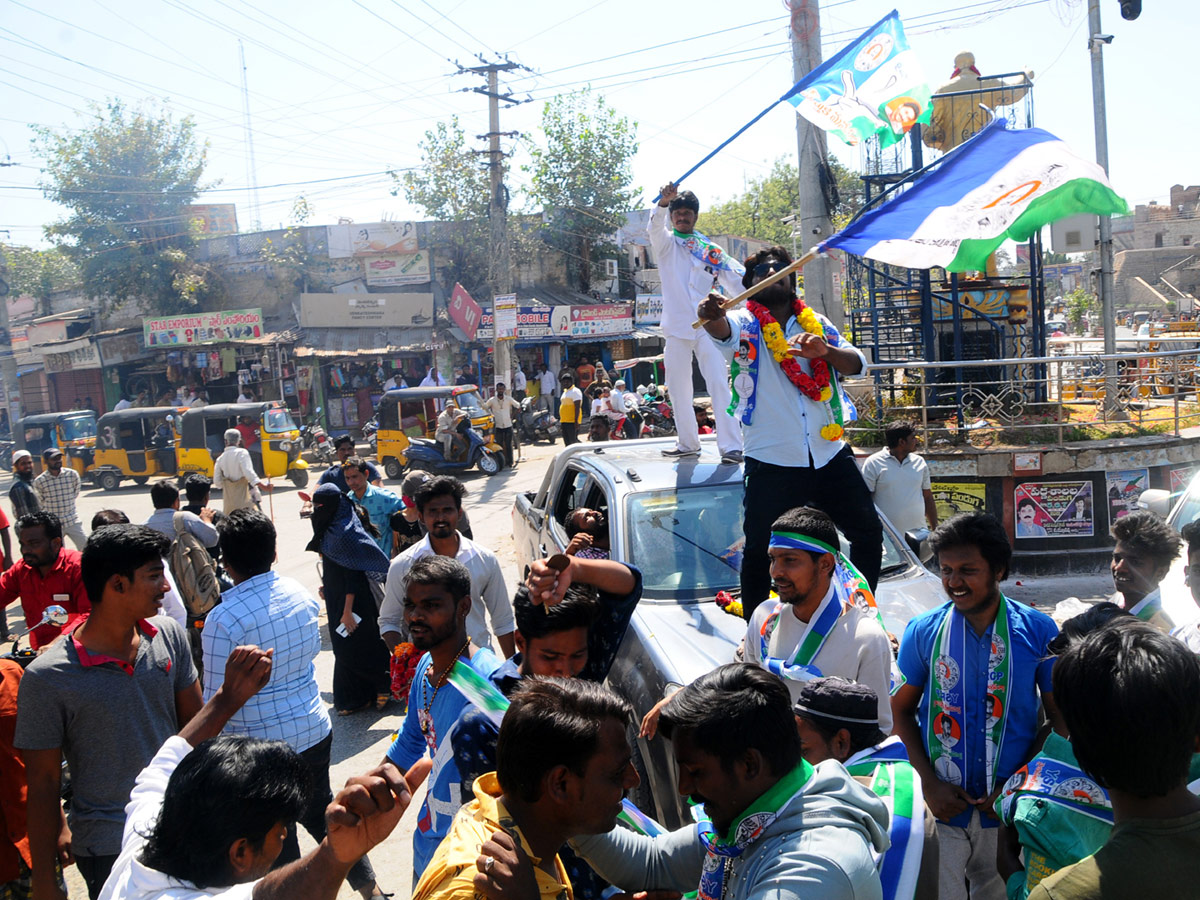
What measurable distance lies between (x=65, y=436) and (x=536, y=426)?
12.2 m

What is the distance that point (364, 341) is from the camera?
2988cm

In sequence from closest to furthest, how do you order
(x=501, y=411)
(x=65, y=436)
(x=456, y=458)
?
(x=456, y=458), (x=501, y=411), (x=65, y=436)

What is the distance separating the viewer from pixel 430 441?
19.4 meters

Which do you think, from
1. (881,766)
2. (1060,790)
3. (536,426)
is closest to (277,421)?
(536,426)

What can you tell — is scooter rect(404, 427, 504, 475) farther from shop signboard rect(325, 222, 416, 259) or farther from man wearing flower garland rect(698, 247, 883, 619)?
man wearing flower garland rect(698, 247, 883, 619)

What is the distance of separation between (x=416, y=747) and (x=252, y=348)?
95.1ft

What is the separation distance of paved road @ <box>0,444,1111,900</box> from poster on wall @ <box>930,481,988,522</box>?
92 centimetres

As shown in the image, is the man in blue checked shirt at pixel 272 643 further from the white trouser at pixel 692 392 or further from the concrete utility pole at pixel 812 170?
the concrete utility pole at pixel 812 170

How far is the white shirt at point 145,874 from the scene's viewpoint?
1.84m

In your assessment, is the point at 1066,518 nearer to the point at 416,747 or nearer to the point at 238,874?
the point at 416,747

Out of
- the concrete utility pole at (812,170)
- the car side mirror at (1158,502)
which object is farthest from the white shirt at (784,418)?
the concrete utility pole at (812,170)

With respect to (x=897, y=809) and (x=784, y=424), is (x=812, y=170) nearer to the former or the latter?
(x=784, y=424)

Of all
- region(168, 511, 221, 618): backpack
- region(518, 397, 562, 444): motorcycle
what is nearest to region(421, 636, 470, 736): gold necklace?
region(168, 511, 221, 618): backpack

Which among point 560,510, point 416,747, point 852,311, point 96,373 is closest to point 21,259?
point 96,373
